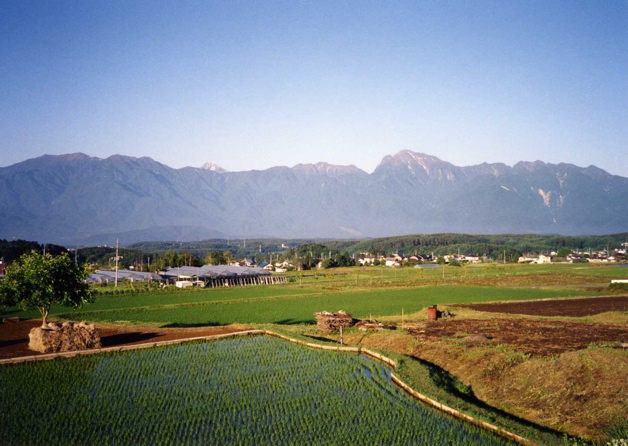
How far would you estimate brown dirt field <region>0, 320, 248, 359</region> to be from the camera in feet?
88.5

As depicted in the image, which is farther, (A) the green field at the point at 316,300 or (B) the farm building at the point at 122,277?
(B) the farm building at the point at 122,277

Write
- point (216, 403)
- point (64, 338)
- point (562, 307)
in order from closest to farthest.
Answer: point (216, 403) → point (64, 338) → point (562, 307)

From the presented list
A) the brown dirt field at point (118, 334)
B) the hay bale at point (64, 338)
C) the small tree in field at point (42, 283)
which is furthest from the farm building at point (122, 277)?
the hay bale at point (64, 338)

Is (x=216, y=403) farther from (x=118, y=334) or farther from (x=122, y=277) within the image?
(x=122, y=277)

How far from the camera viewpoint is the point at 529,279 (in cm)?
7306

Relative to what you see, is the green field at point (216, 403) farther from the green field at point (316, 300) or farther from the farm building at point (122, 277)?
the farm building at point (122, 277)

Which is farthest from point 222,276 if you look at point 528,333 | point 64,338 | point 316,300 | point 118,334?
point 528,333

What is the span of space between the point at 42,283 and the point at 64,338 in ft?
16.5

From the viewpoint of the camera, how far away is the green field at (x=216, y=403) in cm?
1403

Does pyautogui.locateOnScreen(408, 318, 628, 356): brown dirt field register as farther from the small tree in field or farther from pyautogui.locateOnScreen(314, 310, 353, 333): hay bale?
the small tree in field

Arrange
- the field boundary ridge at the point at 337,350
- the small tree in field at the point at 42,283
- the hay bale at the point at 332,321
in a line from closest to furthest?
1. the field boundary ridge at the point at 337,350
2. the small tree in field at the point at 42,283
3. the hay bale at the point at 332,321

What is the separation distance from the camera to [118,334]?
3166 centimetres

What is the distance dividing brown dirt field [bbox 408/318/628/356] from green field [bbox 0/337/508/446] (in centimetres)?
613

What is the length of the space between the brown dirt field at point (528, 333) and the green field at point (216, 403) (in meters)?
6.13
